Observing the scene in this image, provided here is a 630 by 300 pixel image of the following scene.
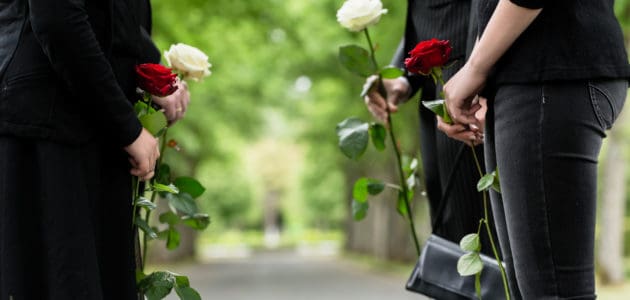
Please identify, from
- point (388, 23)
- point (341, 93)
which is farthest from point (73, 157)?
point (341, 93)

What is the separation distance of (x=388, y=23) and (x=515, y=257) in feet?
40.4

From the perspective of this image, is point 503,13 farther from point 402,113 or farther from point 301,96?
point 301,96

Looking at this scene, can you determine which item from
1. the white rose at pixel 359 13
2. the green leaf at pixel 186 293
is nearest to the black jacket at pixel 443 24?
the white rose at pixel 359 13

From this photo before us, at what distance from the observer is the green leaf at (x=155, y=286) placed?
242cm

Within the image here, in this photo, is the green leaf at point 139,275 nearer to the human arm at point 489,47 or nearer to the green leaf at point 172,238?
the green leaf at point 172,238

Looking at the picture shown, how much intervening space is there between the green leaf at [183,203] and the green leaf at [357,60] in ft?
2.37

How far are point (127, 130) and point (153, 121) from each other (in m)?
0.23

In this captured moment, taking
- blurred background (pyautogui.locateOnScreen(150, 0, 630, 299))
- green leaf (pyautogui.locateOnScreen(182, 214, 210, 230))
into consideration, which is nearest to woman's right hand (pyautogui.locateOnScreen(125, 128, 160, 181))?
green leaf (pyautogui.locateOnScreen(182, 214, 210, 230))

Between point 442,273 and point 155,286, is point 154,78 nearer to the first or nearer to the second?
point 155,286

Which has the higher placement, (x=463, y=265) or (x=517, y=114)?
(x=517, y=114)

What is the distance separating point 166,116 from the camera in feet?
8.49

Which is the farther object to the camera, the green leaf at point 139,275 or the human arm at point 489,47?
the green leaf at point 139,275

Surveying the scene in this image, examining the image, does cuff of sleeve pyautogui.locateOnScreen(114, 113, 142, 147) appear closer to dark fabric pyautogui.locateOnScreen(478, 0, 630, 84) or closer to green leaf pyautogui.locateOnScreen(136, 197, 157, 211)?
green leaf pyautogui.locateOnScreen(136, 197, 157, 211)

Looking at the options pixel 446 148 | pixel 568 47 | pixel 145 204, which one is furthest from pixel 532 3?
pixel 145 204
